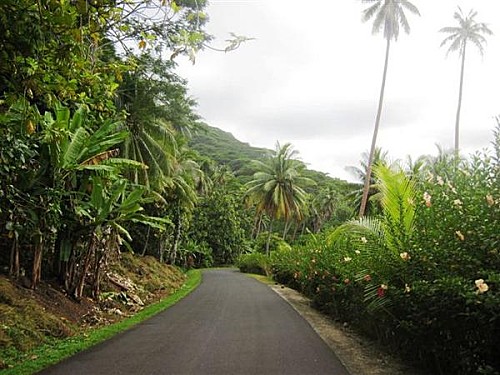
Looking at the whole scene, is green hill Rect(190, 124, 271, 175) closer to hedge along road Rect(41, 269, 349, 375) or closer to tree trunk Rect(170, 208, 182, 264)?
tree trunk Rect(170, 208, 182, 264)

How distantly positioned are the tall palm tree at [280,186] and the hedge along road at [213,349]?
951 inches

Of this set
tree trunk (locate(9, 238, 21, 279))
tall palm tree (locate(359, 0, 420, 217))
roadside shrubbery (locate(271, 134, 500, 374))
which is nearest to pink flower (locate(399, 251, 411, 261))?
roadside shrubbery (locate(271, 134, 500, 374))

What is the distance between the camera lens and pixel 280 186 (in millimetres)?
35969

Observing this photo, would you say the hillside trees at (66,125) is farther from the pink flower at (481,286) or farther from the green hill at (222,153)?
the green hill at (222,153)

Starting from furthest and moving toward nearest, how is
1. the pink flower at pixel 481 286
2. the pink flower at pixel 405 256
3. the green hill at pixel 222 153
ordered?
the green hill at pixel 222 153 < the pink flower at pixel 405 256 < the pink flower at pixel 481 286

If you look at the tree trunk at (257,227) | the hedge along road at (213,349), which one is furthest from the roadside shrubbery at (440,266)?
the tree trunk at (257,227)

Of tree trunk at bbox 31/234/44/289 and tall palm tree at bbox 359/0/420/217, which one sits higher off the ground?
tall palm tree at bbox 359/0/420/217

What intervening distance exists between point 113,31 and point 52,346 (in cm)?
529

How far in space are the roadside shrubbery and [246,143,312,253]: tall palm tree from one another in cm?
2787

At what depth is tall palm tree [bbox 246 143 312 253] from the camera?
117 ft

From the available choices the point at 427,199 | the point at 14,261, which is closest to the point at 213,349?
the point at 427,199

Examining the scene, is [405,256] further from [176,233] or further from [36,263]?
[176,233]

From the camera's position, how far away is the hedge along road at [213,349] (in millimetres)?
5995

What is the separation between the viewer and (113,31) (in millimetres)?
5555
